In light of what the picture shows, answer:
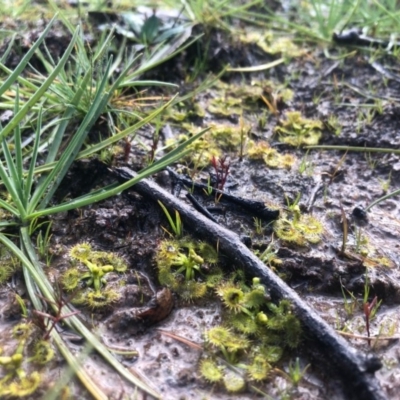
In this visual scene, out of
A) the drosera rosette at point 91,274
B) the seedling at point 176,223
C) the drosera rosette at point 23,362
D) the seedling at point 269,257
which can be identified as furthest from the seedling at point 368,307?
the drosera rosette at point 23,362

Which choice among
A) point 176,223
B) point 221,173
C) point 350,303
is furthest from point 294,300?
point 221,173

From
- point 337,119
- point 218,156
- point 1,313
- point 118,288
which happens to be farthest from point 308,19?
point 1,313

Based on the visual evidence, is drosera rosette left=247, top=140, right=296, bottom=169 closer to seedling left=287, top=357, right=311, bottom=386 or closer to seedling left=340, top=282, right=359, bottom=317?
seedling left=340, top=282, right=359, bottom=317

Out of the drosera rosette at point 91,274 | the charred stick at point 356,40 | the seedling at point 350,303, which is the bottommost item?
the seedling at point 350,303

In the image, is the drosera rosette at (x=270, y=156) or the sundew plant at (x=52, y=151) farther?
the drosera rosette at (x=270, y=156)

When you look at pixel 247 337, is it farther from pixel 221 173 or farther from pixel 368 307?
pixel 221 173

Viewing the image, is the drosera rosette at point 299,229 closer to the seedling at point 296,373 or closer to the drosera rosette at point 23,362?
the seedling at point 296,373
